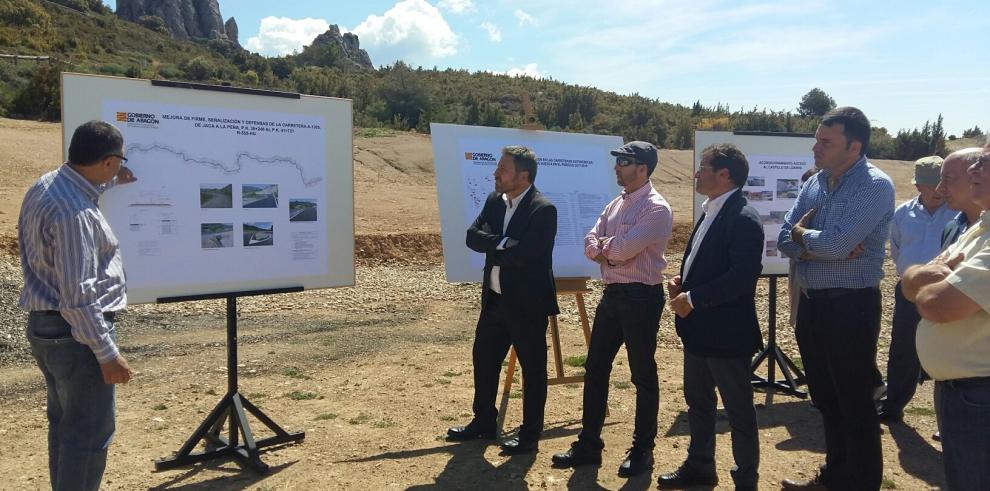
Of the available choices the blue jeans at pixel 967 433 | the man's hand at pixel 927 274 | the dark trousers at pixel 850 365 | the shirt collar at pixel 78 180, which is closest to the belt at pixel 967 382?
A: the blue jeans at pixel 967 433

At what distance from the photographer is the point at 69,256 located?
112 inches

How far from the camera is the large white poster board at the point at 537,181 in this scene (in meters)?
5.64

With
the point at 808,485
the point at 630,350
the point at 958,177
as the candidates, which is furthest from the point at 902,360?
the point at 958,177

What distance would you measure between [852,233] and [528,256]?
5.96 ft

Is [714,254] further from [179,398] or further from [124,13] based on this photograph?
[124,13]

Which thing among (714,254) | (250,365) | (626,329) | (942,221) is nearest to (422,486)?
(626,329)

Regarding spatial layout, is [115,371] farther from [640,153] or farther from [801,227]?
[801,227]

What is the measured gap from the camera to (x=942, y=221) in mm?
5090

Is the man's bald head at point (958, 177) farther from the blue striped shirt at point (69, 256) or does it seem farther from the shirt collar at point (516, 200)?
the blue striped shirt at point (69, 256)

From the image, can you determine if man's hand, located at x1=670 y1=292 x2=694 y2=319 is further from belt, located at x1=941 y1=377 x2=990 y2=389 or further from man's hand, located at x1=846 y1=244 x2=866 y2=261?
belt, located at x1=941 y1=377 x2=990 y2=389

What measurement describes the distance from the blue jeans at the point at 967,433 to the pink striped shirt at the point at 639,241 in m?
1.77

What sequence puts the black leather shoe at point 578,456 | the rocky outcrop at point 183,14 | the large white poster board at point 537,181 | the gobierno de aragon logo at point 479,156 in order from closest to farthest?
the black leather shoe at point 578,456 → the large white poster board at point 537,181 → the gobierno de aragon logo at point 479,156 → the rocky outcrop at point 183,14

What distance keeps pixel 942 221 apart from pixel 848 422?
2159mm

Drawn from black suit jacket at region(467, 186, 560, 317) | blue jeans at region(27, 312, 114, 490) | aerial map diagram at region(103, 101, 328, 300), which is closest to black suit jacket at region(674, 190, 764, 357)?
black suit jacket at region(467, 186, 560, 317)
